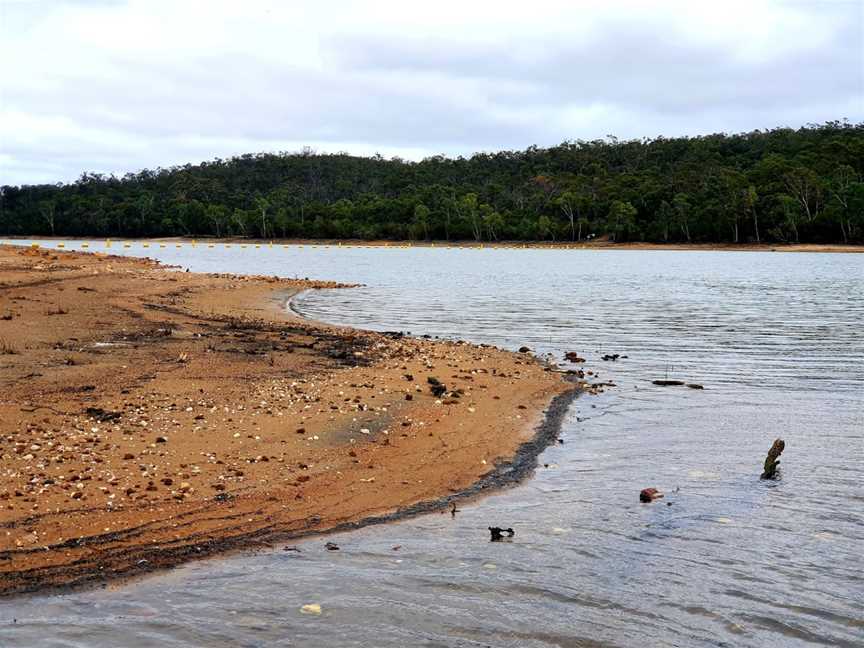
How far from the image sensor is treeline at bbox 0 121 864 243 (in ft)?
345

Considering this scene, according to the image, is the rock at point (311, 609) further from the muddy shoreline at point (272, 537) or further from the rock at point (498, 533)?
the rock at point (498, 533)

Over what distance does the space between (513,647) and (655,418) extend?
25.7 feet

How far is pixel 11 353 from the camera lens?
14273 millimetres

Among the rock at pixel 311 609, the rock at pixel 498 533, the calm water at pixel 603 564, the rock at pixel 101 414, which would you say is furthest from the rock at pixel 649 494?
the rock at pixel 101 414

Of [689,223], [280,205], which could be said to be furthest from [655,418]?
[280,205]

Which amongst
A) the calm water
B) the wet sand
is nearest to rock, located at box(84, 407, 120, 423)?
the wet sand

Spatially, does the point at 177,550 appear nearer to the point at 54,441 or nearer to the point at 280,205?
the point at 54,441

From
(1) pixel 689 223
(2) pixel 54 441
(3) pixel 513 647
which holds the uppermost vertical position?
(1) pixel 689 223

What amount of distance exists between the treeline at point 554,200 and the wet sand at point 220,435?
304 feet

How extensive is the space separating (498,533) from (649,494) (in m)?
2.07

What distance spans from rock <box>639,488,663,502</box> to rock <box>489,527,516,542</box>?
1761mm

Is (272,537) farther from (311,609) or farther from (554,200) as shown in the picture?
(554,200)

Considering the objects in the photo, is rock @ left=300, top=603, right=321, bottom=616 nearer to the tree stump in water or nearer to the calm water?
the calm water

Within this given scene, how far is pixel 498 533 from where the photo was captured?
25.4ft
